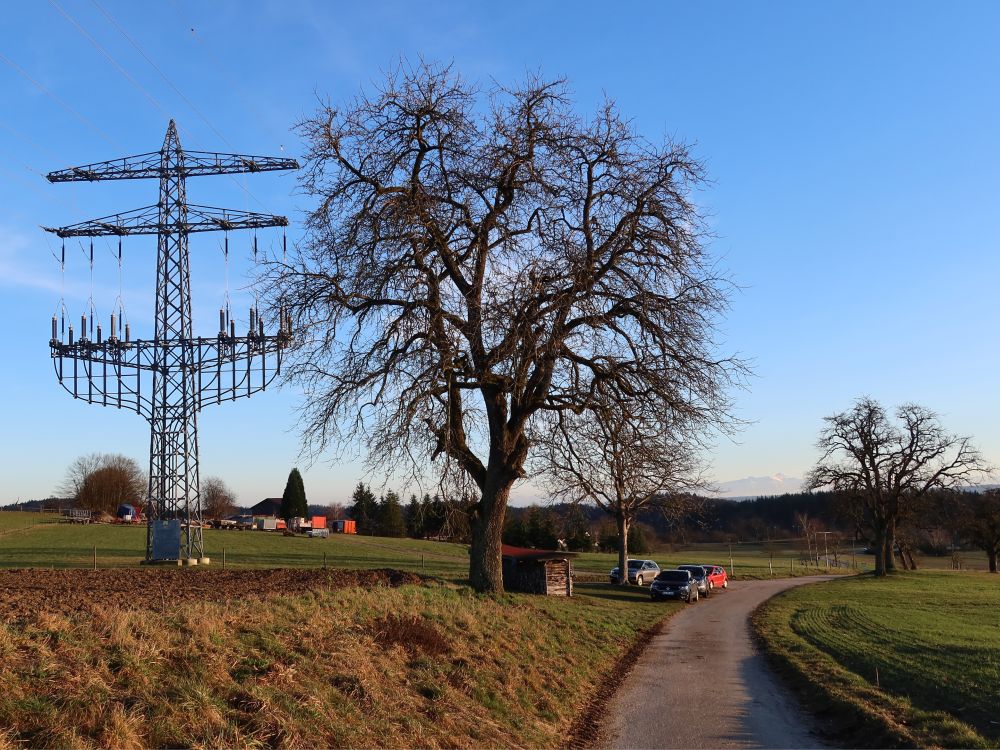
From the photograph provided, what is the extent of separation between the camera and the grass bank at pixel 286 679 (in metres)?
7.22

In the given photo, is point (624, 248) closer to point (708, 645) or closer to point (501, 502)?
point (501, 502)

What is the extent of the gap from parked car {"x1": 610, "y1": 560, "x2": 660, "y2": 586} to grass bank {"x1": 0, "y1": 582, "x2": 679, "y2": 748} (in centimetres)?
3056

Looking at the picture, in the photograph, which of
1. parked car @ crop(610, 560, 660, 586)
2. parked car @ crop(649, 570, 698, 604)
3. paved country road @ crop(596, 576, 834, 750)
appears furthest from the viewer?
parked car @ crop(610, 560, 660, 586)

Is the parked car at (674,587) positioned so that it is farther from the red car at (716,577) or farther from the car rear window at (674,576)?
the red car at (716,577)

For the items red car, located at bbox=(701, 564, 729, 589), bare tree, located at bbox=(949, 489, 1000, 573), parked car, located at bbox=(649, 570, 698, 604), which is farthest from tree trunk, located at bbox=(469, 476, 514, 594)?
bare tree, located at bbox=(949, 489, 1000, 573)

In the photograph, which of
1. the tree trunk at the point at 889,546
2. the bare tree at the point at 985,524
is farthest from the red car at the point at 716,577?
the bare tree at the point at 985,524

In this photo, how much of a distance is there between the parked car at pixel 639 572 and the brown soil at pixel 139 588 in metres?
25.6

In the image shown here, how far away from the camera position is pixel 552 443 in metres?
22.1

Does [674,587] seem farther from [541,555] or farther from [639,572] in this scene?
[639,572]

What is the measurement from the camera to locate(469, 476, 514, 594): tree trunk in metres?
22.9

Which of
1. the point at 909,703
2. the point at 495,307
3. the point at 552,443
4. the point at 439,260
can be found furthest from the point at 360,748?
the point at 439,260

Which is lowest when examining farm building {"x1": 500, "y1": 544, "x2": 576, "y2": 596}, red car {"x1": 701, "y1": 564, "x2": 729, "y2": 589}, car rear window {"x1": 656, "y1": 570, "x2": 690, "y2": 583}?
red car {"x1": 701, "y1": 564, "x2": 729, "y2": 589}

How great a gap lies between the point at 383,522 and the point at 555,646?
270 feet

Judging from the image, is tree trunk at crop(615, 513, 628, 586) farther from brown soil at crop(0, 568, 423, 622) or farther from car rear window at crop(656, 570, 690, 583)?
brown soil at crop(0, 568, 423, 622)
